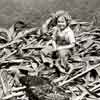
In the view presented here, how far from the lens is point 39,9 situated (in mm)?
2186

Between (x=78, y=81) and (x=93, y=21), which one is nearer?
(x=78, y=81)

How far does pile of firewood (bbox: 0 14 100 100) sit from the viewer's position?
4.98ft

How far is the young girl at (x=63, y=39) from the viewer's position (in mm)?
1701

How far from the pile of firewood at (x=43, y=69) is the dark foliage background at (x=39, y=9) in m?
0.14

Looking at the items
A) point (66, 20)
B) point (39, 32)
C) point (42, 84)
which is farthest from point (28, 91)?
point (39, 32)

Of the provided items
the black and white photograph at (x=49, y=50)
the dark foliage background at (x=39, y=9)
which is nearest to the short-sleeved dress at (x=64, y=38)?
the black and white photograph at (x=49, y=50)

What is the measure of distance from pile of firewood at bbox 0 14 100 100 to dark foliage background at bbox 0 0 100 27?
0.47 ft

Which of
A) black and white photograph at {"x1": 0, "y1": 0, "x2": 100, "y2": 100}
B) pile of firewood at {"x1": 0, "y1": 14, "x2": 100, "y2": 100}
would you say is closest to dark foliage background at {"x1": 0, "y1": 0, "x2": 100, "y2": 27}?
black and white photograph at {"x1": 0, "y1": 0, "x2": 100, "y2": 100}

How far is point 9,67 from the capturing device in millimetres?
1712

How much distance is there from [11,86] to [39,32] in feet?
1.78

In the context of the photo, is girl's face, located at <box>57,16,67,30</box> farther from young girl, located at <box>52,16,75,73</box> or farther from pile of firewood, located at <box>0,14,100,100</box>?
pile of firewood, located at <box>0,14,100,100</box>

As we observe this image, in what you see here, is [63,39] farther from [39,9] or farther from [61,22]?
[39,9]

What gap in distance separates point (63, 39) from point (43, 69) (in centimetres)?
19

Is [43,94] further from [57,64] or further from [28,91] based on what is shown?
[57,64]
